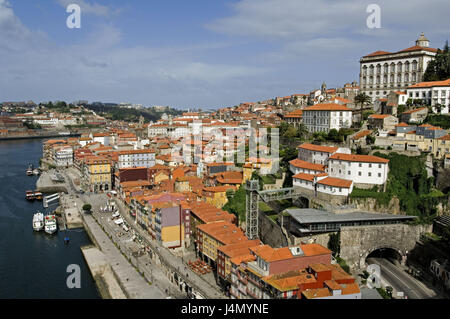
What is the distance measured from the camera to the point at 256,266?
48.8 ft

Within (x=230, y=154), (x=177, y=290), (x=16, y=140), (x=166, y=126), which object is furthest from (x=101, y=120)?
(x=177, y=290)

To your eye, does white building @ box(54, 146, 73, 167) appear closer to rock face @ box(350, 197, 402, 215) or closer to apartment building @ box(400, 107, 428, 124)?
apartment building @ box(400, 107, 428, 124)

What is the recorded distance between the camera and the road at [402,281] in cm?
1602

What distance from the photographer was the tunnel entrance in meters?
19.0

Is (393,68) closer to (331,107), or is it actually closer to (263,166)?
(331,107)

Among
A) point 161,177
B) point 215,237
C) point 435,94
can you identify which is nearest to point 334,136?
point 435,94

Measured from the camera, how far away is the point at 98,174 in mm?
38188

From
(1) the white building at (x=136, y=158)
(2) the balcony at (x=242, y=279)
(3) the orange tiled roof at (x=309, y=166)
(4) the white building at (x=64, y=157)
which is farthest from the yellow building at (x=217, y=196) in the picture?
(4) the white building at (x=64, y=157)

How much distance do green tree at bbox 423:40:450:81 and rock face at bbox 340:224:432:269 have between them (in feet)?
55.8

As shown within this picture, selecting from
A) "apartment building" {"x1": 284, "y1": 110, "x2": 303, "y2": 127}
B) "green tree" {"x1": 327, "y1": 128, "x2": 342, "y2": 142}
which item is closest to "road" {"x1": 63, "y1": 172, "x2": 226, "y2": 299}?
"green tree" {"x1": 327, "y1": 128, "x2": 342, "y2": 142}

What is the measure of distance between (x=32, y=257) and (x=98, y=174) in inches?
621
